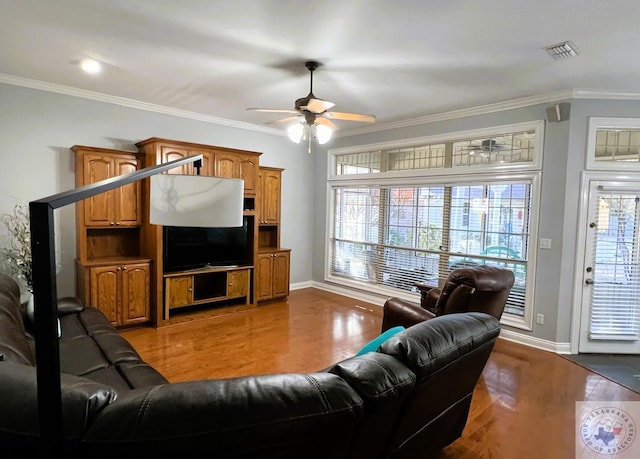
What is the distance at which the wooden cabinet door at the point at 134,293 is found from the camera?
424 cm

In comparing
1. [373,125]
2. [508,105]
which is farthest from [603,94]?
[373,125]

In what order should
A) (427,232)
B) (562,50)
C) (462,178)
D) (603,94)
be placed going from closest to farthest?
(562,50) → (603,94) → (462,178) → (427,232)

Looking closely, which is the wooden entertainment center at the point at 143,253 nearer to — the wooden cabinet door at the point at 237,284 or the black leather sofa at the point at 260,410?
the wooden cabinet door at the point at 237,284

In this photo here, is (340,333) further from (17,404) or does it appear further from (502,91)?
(17,404)

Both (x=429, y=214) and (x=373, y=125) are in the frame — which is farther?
(x=373, y=125)

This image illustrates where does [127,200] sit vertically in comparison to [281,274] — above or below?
above

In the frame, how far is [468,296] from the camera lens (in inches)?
115

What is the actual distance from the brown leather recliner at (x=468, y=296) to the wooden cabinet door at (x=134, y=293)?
295cm

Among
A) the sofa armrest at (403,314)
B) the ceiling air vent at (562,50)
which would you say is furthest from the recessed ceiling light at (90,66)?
the ceiling air vent at (562,50)

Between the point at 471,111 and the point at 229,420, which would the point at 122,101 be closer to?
the point at 471,111

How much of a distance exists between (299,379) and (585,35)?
3085 mm

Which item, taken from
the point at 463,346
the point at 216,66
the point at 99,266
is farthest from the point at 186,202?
the point at 99,266

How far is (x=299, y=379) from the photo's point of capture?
123 centimetres

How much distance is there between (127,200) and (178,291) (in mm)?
1259
